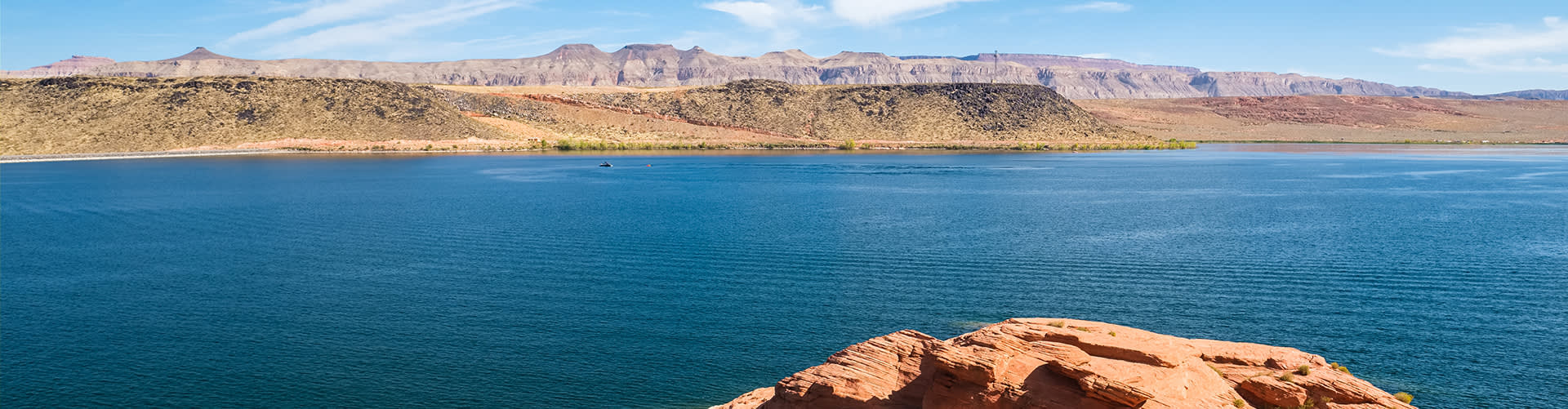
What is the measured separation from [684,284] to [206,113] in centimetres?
14891

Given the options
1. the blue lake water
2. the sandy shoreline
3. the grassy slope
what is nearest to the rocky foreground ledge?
the blue lake water

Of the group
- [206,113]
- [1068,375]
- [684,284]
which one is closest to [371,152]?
[206,113]

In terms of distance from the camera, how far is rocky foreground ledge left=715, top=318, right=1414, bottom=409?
57.5 feet

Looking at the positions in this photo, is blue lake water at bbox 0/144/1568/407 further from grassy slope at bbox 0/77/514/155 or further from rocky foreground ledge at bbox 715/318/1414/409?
grassy slope at bbox 0/77/514/155

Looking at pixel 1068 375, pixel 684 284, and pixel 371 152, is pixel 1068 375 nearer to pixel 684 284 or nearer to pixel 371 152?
pixel 684 284

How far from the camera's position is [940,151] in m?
172

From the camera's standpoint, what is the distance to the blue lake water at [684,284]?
91.8ft

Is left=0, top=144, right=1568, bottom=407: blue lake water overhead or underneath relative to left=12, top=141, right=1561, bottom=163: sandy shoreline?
underneath

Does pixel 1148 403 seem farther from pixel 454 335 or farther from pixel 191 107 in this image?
pixel 191 107

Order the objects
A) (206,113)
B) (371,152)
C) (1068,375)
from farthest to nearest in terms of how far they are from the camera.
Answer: (206,113) → (371,152) → (1068,375)

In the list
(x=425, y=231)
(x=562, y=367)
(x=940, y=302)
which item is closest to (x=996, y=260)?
(x=940, y=302)

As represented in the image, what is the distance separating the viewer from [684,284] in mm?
40875

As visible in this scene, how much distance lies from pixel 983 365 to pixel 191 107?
175 meters

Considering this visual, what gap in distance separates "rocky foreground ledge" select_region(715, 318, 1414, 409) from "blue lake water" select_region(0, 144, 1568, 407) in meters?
6.62
